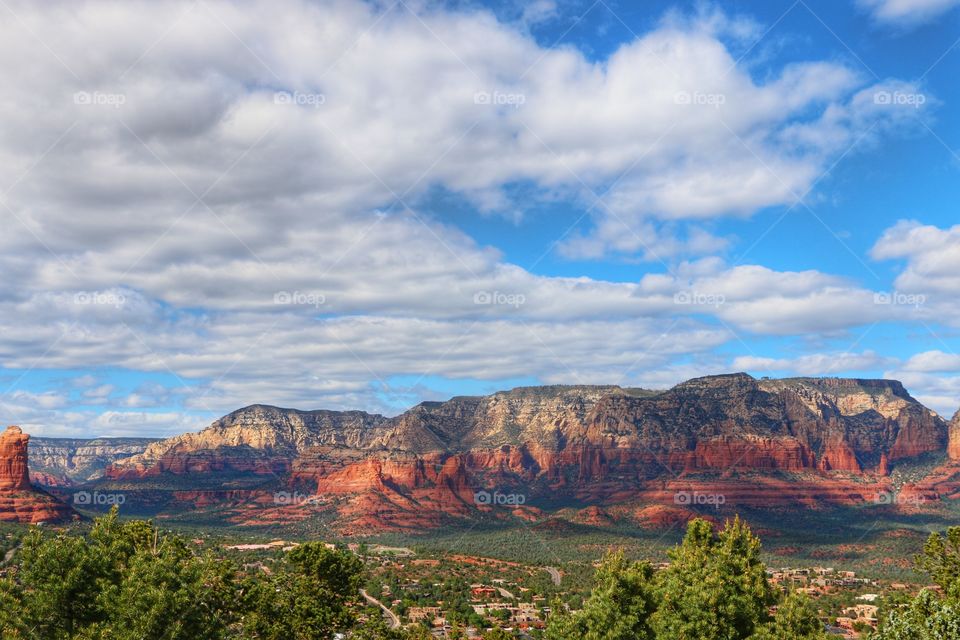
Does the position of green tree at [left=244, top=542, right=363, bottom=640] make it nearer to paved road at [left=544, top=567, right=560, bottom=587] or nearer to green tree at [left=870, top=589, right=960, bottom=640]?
green tree at [left=870, top=589, right=960, bottom=640]

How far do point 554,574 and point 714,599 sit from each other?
99.9 meters

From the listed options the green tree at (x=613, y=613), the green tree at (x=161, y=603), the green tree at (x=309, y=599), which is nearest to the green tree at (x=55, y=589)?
the green tree at (x=161, y=603)

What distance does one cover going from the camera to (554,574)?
5202 inches

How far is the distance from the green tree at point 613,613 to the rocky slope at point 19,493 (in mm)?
159507

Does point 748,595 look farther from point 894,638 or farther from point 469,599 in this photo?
point 469,599

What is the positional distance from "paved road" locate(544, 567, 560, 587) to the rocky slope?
112142 mm

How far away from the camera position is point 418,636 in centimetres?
5084

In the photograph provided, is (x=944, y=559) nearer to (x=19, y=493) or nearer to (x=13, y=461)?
(x=19, y=493)

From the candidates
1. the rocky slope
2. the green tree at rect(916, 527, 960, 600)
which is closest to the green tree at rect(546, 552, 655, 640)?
the green tree at rect(916, 527, 960, 600)

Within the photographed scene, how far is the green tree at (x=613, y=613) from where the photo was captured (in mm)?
38438


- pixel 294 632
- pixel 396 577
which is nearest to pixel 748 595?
pixel 294 632

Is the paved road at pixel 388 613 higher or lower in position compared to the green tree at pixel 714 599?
lower

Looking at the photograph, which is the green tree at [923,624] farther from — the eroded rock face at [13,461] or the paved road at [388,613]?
the eroded rock face at [13,461]

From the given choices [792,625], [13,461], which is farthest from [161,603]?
[13,461]
